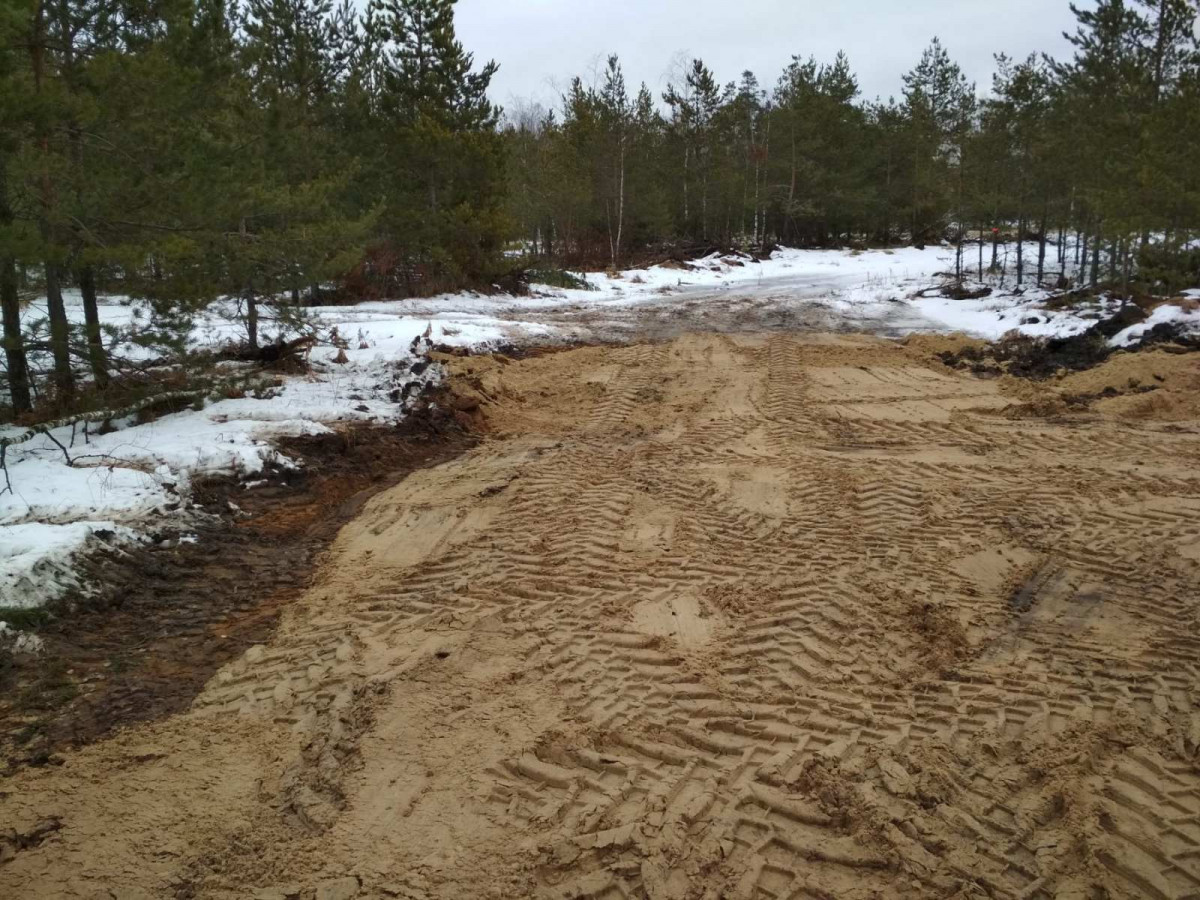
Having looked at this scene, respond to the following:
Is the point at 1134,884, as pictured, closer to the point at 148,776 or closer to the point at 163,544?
the point at 148,776

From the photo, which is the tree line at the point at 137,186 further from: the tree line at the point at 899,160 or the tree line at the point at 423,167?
the tree line at the point at 899,160

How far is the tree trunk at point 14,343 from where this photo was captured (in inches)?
257

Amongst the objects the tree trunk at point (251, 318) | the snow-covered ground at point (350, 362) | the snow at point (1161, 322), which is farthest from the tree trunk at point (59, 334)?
the snow at point (1161, 322)

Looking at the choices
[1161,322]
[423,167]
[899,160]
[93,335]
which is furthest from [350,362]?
[899,160]

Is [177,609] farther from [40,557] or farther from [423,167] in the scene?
[423,167]

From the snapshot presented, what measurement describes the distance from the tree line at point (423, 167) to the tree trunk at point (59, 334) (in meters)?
0.03

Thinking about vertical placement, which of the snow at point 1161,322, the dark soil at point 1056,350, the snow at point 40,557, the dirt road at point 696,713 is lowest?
the dirt road at point 696,713

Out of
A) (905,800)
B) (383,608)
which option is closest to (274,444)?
(383,608)

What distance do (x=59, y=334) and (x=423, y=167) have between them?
1426 cm

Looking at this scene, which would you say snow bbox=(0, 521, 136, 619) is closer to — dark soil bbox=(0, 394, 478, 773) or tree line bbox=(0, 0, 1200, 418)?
dark soil bbox=(0, 394, 478, 773)

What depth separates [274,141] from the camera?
35.8 feet

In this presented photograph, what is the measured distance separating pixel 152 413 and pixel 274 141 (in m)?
4.96

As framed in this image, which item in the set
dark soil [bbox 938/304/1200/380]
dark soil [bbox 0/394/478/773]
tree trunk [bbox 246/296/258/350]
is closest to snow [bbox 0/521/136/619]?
dark soil [bbox 0/394/478/773]

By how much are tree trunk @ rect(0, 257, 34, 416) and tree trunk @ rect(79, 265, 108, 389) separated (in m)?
0.53
